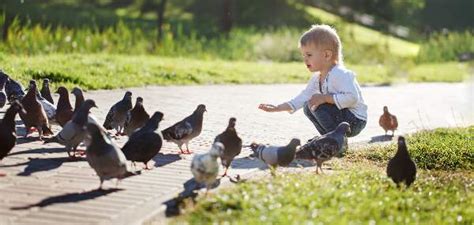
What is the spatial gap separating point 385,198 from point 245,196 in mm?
1116

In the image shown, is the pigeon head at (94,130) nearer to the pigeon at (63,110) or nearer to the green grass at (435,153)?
the pigeon at (63,110)

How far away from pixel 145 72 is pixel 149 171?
1047 centimetres

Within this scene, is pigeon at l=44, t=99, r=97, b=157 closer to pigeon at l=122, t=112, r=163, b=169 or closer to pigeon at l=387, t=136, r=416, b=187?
pigeon at l=122, t=112, r=163, b=169

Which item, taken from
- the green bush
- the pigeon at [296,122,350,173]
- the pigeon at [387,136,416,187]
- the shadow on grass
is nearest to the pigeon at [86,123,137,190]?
the shadow on grass

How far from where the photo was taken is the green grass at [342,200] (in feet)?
20.6

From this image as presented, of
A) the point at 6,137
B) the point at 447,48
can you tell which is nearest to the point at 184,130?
the point at 6,137

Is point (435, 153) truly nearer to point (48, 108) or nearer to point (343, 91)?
point (343, 91)

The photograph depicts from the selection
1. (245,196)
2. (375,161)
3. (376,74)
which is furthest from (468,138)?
(376,74)

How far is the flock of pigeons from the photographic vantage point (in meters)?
7.19

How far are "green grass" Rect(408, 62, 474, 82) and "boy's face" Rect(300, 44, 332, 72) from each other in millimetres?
16295

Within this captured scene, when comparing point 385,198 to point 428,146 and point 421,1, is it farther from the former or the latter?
point 421,1

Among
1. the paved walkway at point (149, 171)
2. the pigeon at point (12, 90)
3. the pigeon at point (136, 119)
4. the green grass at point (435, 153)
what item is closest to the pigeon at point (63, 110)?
the paved walkway at point (149, 171)

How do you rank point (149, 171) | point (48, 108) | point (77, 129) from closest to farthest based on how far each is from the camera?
point (149, 171) → point (77, 129) → point (48, 108)

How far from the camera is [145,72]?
18.6 metres
